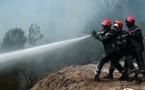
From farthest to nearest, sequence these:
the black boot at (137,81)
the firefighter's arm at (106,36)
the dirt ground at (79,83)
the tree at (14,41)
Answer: the tree at (14,41) < the firefighter's arm at (106,36) < the black boot at (137,81) < the dirt ground at (79,83)

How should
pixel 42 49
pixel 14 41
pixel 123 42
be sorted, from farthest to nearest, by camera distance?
pixel 14 41, pixel 42 49, pixel 123 42

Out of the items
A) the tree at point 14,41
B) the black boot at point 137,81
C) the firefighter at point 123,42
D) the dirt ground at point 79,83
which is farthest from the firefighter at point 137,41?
the tree at point 14,41

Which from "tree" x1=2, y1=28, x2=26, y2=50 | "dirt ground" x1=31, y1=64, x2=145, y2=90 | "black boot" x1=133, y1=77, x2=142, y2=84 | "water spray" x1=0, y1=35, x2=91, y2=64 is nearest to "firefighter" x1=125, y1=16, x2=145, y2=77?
"black boot" x1=133, y1=77, x2=142, y2=84

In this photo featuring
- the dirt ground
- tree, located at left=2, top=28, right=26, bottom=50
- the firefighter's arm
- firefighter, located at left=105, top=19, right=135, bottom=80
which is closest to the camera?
the dirt ground

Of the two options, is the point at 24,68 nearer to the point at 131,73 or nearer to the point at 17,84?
the point at 17,84

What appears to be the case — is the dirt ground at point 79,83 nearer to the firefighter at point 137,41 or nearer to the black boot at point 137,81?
the black boot at point 137,81

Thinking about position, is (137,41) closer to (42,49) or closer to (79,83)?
(79,83)

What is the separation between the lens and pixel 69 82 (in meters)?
14.1

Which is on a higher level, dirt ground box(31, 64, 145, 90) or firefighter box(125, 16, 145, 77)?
firefighter box(125, 16, 145, 77)

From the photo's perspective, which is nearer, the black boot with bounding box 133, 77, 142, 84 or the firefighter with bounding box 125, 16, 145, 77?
the black boot with bounding box 133, 77, 142, 84

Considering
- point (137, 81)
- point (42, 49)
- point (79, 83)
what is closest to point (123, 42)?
point (137, 81)

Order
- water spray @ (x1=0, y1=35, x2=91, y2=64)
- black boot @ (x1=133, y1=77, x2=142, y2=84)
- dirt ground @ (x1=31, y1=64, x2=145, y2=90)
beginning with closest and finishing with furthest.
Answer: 1. dirt ground @ (x1=31, y1=64, x2=145, y2=90)
2. black boot @ (x1=133, y1=77, x2=142, y2=84)
3. water spray @ (x1=0, y1=35, x2=91, y2=64)

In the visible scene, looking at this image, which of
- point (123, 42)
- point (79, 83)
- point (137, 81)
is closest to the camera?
point (137, 81)

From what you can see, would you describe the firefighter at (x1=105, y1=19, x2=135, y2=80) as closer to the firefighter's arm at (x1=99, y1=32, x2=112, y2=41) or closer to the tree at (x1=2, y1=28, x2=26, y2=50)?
the firefighter's arm at (x1=99, y1=32, x2=112, y2=41)
